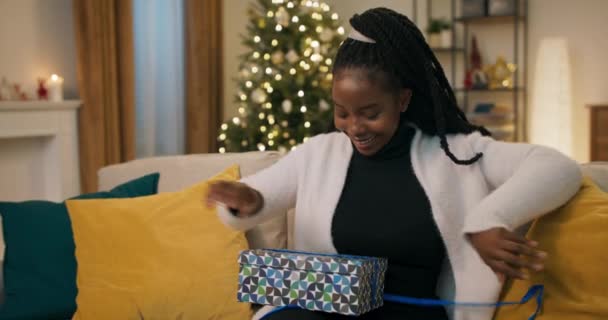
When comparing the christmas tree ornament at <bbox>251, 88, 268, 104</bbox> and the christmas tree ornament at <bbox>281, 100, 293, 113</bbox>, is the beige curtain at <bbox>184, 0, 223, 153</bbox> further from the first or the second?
the christmas tree ornament at <bbox>281, 100, 293, 113</bbox>

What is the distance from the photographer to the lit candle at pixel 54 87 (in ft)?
13.0

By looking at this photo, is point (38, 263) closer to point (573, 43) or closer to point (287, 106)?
point (287, 106)

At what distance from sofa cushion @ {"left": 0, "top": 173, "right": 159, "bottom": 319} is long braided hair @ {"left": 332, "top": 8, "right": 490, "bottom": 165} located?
100cm

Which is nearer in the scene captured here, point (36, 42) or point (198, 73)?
point (36, 42)

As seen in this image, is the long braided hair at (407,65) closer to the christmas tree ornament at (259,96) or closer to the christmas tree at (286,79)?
the christmas tree at (286,79)

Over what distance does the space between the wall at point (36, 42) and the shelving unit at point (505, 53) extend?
10.2 ft

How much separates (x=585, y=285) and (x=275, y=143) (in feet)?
11.4

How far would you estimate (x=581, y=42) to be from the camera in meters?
5.67

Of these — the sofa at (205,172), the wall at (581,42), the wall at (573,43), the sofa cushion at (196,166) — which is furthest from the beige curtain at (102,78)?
the wall at (581,42)

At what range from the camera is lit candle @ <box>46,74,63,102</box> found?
397 cm

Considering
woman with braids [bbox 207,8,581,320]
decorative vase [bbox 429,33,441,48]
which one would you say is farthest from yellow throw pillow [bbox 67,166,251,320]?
decorative vase [bbox 429,33,441,48]

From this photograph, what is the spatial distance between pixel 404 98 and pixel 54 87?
297 centimetres

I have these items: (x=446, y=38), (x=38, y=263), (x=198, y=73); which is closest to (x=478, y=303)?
(x=38, y=263)

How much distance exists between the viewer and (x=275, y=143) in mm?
4703
